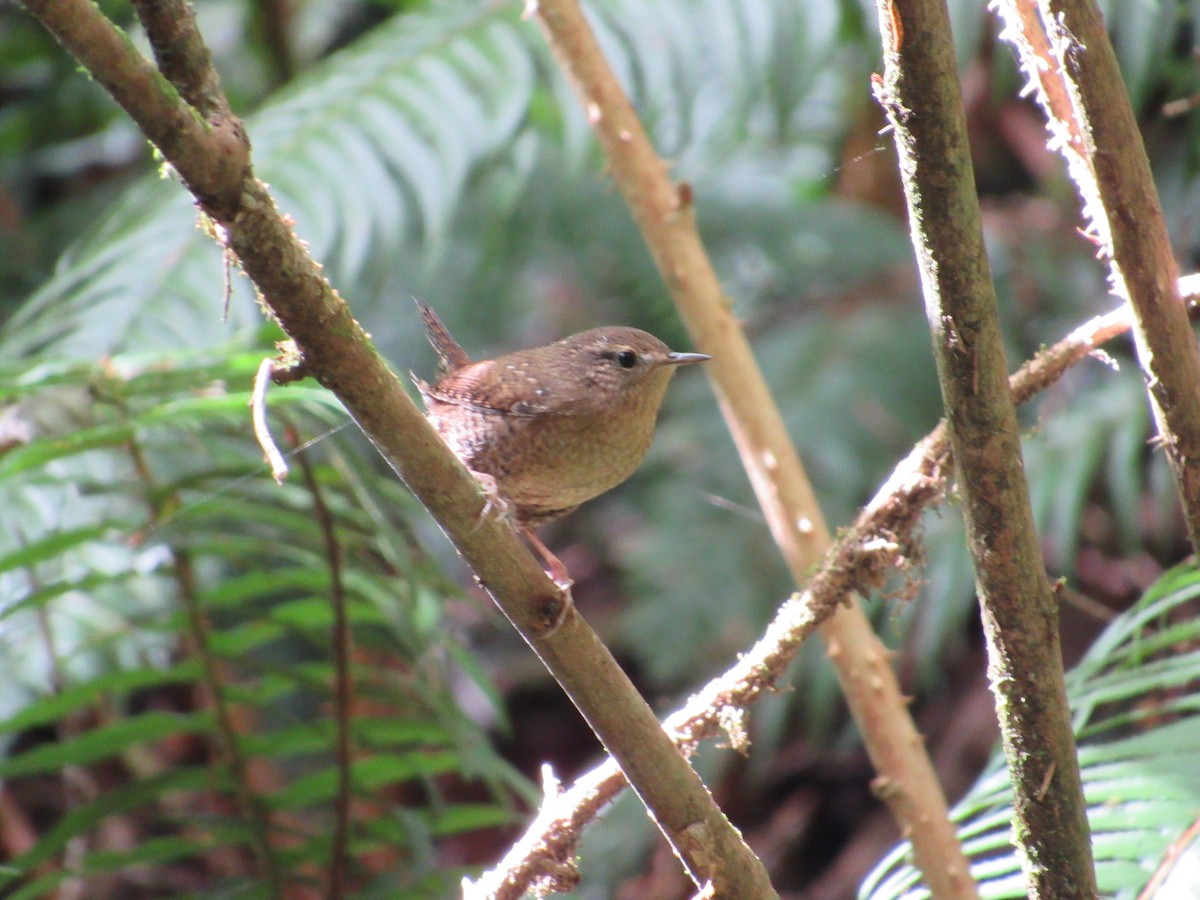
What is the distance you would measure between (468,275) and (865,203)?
1.77 meters

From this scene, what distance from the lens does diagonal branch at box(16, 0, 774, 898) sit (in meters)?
0.86

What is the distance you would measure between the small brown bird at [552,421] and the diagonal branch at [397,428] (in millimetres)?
535

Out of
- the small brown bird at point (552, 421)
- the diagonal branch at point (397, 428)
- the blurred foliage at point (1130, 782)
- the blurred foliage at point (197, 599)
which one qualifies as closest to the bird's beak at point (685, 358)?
the small brown bird at point (552, 421)

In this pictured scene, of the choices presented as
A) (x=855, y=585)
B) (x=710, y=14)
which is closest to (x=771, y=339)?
(x=710, y=14)

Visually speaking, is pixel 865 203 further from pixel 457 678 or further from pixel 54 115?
pixel 54 115

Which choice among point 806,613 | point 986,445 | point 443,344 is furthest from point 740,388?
point 986,445

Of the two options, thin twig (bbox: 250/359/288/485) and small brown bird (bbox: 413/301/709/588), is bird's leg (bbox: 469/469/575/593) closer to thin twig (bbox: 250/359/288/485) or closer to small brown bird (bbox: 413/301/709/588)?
small brown bird (bbox: 413/301/709/588)

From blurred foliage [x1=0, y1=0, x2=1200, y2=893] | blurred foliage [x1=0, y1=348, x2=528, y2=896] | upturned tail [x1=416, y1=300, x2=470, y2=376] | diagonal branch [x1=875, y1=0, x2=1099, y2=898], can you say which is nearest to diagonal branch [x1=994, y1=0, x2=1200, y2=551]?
diagonal branch [x1=875, y1=0, x2=1099, y2=898]

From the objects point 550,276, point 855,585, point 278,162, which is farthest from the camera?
point 550,276

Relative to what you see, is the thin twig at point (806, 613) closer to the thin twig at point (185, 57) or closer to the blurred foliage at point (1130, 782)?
the blurred foliage at point (1130, 782)

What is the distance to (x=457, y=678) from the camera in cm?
476

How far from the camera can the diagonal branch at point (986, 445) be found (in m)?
0.98

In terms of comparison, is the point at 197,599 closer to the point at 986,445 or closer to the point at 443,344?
the point at 443,344

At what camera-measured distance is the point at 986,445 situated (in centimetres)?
108
